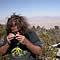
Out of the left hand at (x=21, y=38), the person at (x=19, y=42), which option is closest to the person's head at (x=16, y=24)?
the person at (x=19, y=42)

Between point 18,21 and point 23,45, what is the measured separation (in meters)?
0.35

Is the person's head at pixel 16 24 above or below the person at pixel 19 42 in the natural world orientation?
above

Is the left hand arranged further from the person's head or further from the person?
the person's head

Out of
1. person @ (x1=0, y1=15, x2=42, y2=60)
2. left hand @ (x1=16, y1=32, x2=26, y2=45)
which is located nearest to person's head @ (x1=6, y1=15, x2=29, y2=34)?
person @ (x1=0, y1=15, x2=42, y2=60)

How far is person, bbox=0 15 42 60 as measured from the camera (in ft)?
6.62

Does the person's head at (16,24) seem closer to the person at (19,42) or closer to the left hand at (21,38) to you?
the person at (19,42)

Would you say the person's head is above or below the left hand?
above

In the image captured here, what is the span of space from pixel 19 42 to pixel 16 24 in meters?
0.26

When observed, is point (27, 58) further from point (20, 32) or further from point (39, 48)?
point (20, 32)

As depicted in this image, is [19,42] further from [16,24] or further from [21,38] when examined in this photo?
[16,24]

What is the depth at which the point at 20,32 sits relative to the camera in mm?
2096

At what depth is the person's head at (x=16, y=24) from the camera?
2028mm

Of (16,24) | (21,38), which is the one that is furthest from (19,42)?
(16,24)

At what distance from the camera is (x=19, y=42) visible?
2.05 metres
